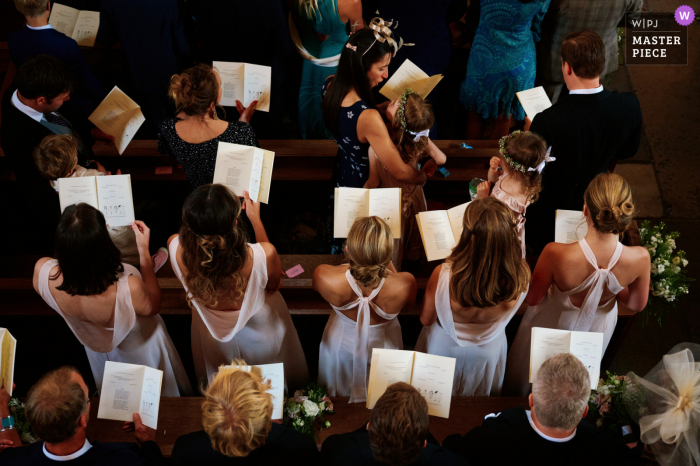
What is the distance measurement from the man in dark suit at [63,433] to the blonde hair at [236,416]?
44cm

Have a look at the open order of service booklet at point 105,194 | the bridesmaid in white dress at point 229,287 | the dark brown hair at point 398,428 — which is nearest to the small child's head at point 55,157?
the open order of service booklet at point 105,194

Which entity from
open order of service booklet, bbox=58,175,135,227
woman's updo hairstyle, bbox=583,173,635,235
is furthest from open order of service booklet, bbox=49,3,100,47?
woman's updo hairstyle, bbox=583,173,635,235

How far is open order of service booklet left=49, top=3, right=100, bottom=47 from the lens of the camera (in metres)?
4.21

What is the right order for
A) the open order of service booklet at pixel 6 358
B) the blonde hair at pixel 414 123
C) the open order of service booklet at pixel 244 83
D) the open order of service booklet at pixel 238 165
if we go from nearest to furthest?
the open order of service booklet at pixel 6 358 < the open order of service booklet at pixel 238 165 < the blonde hair at pixel 414 123 < the open order of service booklet at pixel 244 83

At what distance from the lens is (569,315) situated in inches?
111

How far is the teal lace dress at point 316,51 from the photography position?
3896 millimetres

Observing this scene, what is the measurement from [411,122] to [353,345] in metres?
1.30

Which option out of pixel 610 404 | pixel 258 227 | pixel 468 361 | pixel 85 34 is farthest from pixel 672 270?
pixel 85 34

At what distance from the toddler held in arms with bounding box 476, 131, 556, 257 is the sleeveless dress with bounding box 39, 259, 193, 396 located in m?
1.91

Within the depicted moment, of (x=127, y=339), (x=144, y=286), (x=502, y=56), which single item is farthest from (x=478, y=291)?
(x=502, y=56)

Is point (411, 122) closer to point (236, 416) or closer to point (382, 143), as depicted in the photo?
point (382, 143)

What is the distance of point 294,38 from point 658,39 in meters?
4.60

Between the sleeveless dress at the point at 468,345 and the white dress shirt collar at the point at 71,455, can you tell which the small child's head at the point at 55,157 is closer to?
the white dress shirt collar at the point at 71,455

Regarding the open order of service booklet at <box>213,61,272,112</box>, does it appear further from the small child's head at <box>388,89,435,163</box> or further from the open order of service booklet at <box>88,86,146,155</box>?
the small child's head at <box>388,89,435,163</box>
